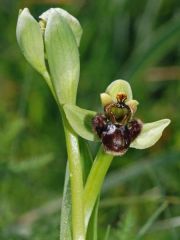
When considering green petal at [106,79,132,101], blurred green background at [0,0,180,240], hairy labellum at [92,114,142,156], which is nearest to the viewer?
hairy labellum at [92,114,142,156]

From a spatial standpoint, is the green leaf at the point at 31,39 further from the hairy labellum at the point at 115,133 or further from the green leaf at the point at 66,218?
the green leaf at the point at 66,218

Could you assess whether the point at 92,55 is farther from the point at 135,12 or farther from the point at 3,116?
the point at 3,116

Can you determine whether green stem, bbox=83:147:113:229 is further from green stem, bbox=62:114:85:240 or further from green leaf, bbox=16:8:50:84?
→ green leaf, bbox=16:8:50:84

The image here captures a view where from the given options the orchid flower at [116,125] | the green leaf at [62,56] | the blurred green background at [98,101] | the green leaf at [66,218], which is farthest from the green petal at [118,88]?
the blurred green background at [98,101]

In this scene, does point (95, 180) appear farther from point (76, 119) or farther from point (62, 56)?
point (62, 56)

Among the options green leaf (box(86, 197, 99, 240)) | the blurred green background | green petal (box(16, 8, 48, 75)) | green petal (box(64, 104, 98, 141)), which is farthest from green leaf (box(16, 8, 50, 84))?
the blurred green background

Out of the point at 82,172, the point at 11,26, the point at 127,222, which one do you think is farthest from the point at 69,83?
the point at 11,26
